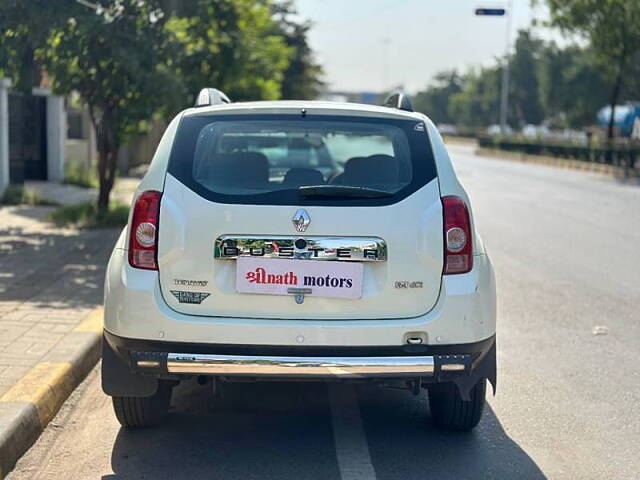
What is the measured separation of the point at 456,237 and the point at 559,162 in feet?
131

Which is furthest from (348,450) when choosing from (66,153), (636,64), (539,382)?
(636,64)

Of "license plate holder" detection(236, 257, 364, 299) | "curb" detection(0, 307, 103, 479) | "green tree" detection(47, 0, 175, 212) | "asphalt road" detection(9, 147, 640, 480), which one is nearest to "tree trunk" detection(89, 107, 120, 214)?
"green tree" detection(47, 0, 175, 212)

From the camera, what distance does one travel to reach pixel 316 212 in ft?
14.1

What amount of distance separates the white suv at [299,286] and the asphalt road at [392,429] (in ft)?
1.41

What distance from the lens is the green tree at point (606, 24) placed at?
32.7m

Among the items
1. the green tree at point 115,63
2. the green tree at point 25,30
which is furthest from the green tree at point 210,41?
the green tree at point 25,30

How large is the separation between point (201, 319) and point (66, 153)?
66.9 feet

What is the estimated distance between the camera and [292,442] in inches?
191

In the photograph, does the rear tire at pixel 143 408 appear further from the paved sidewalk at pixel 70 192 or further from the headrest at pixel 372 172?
the paved sidewalk at pixel 70 192

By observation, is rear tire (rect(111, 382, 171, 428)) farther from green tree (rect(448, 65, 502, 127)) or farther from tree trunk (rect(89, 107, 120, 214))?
green tree (rect(448, 65, 502, 127))

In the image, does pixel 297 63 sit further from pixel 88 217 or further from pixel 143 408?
pixel 143 408

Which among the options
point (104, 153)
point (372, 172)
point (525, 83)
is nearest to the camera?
point (372, 172)


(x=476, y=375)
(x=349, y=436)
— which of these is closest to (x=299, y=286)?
(x=476, y=375)

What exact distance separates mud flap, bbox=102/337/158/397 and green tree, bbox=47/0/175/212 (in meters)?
7.08
